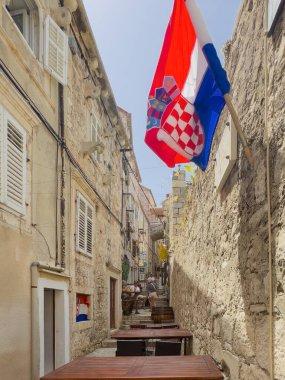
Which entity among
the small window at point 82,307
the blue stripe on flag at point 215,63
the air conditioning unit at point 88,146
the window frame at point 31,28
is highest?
the window frame at point 31,28

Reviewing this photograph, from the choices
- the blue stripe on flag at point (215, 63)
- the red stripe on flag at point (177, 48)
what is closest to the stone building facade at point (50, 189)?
the red stripe on flag at point (177, 48)

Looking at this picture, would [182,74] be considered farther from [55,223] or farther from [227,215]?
[55,223]

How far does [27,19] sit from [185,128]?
4.04 metres

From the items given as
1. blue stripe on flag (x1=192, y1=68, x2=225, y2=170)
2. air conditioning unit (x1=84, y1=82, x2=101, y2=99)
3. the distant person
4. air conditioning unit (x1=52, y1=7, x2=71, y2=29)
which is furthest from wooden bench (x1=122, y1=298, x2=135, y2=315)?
blue stripe on flag (x1=192, y1=68, x2=225, y2=170)

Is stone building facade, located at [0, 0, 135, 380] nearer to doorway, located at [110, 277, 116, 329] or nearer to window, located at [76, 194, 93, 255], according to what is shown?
window, located at [76, 194, 93, 255]

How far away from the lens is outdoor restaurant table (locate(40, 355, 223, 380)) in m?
3.76

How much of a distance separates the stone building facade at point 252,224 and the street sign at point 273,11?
0.03 m

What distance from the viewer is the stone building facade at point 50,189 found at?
5133 mm

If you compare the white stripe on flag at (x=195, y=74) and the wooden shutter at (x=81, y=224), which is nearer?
the white stripe on flag at (x=195, y=74)

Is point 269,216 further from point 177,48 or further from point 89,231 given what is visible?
point 89,231

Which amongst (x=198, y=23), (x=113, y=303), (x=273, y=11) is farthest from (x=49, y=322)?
(x=113, y=303)

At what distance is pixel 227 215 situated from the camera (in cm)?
407

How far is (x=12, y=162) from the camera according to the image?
5.25 metres

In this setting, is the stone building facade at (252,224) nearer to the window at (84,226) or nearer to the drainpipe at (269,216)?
the drainpipe at (269,216)
